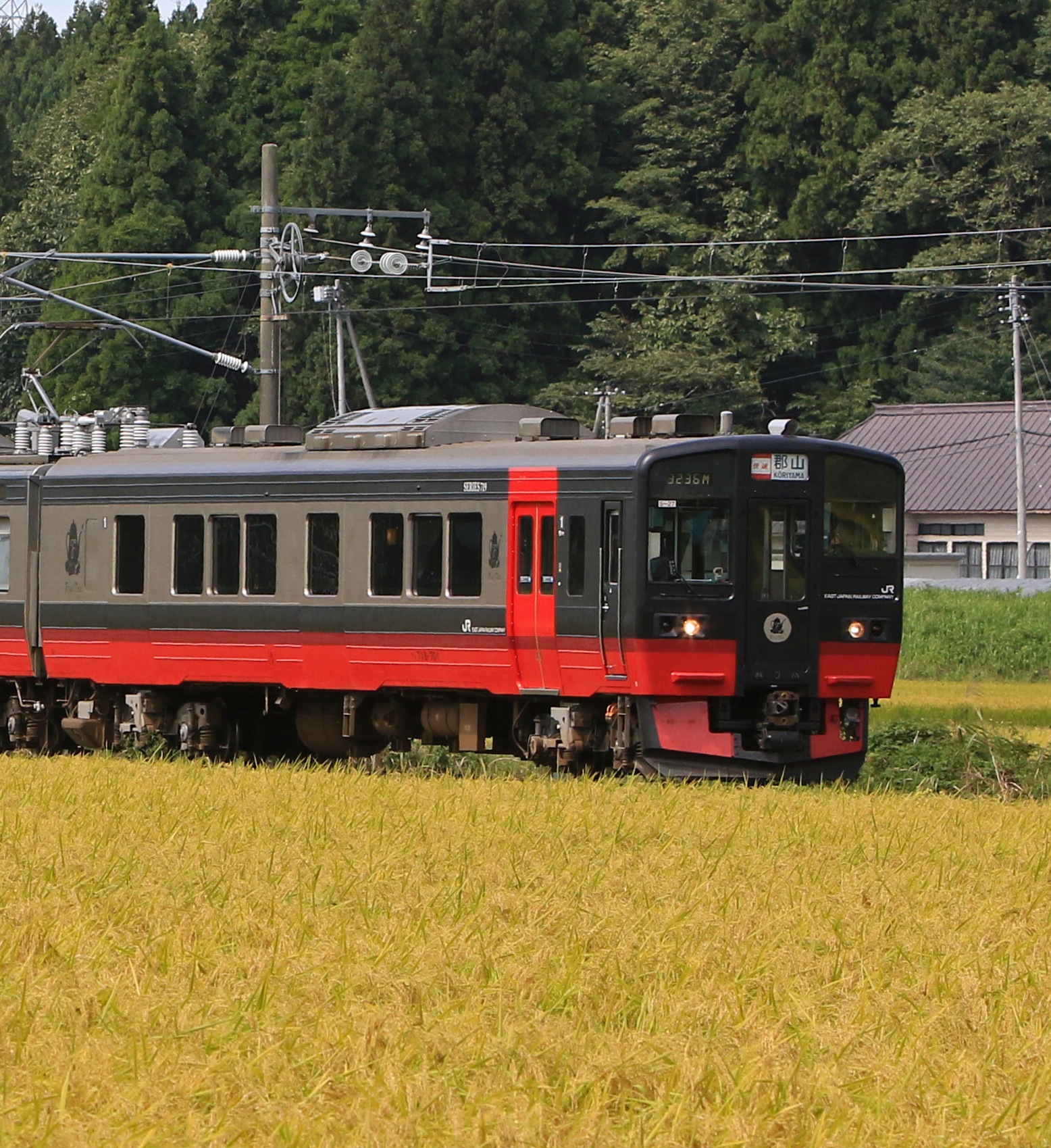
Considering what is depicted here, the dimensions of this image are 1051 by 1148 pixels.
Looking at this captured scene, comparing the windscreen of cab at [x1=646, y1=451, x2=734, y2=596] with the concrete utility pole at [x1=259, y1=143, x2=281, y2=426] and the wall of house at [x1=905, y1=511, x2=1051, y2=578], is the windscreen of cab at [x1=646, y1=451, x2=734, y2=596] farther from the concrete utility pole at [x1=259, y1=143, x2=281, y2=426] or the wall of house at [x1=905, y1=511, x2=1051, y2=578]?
the wall of house at [x1=905, y1=511, x2=1051, y2=578]

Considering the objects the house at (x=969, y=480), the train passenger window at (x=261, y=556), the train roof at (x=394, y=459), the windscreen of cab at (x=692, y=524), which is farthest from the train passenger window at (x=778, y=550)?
the house at (x=969, y=480)

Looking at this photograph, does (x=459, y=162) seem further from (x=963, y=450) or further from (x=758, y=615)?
(x=758, y=615)

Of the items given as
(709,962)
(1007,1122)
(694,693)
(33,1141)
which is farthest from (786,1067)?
(694,693)

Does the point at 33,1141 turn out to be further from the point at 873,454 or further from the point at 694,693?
the point at 873,454

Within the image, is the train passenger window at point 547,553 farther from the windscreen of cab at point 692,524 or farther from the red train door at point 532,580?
the windscreen of cab at point 692,524

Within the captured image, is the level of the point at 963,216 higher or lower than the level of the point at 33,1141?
higher

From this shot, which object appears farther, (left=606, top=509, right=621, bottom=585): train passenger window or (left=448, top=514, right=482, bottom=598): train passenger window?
(left=448, top=514, right=482, bottom=598): train passenger window

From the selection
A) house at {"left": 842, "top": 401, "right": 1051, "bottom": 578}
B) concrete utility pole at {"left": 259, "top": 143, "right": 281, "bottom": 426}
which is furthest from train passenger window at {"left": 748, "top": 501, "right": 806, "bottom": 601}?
house at {"left": 842, "top": 401, "right": 1051, "bottom": 578}

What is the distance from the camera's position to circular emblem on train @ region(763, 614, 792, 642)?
18.5 m

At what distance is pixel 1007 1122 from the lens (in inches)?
250

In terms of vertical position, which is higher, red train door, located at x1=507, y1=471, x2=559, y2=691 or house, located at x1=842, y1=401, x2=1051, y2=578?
red train door, located at x1=507, y1=471, x2=559, y2=691

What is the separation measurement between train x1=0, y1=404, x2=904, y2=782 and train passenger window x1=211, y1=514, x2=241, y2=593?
27 millimetres

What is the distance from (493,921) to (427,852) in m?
2.22

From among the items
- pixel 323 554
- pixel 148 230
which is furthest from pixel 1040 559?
pixel 323 554
